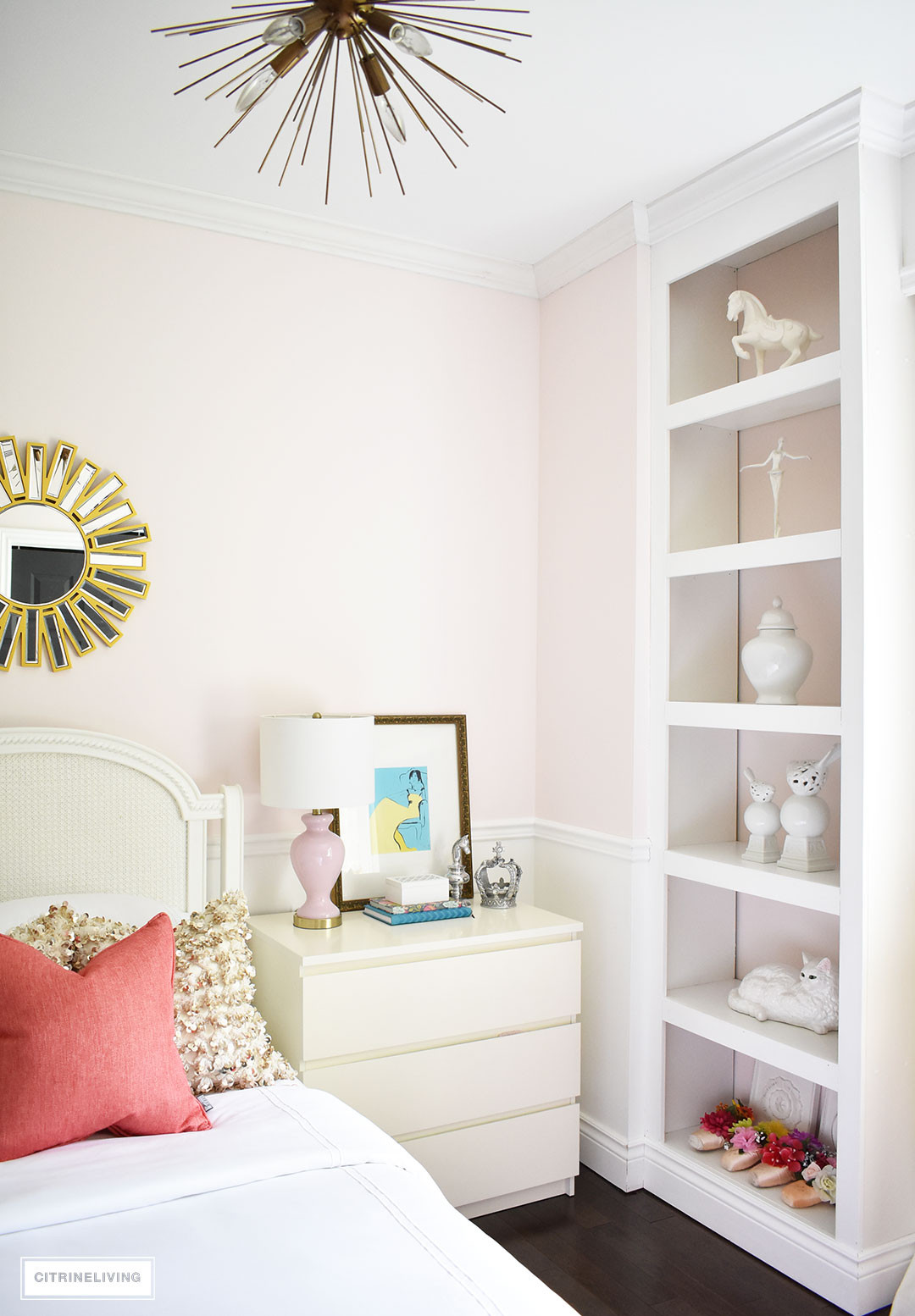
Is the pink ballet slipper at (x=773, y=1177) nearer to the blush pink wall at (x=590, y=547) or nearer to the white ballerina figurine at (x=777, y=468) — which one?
the blush pink wall at (x=590, y=547)

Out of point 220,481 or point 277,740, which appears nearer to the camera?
point 277,740

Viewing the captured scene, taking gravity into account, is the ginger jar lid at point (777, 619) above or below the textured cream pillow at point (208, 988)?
above

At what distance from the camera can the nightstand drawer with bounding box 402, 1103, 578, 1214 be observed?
2.56 metres

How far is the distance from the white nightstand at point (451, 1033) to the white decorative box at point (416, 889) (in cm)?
9

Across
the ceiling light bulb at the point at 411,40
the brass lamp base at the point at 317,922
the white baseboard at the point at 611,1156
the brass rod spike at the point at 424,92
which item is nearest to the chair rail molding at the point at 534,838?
the brass lamp base at the point at 317,922

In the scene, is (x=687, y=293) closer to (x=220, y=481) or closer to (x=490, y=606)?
(x=490, y=606)

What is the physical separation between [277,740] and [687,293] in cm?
177

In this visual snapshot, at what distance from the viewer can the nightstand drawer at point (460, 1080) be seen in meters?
2.48

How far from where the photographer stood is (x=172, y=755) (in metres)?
2.77

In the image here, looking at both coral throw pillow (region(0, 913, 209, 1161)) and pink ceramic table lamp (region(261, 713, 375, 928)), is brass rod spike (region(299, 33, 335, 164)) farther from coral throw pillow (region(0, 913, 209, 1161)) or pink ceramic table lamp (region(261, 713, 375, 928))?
coral throw pillow (region(0, 913, 209, 1161))

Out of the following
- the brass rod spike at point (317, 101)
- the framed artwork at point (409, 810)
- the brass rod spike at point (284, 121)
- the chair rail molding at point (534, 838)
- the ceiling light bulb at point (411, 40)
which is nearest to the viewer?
the ceiling light bulb at point (411, 40)

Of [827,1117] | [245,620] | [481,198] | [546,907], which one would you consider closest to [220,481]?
[245,620]

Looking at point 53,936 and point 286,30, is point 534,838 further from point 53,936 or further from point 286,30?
point 286,30

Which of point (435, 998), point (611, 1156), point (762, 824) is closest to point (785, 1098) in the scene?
point (611, 1156)
